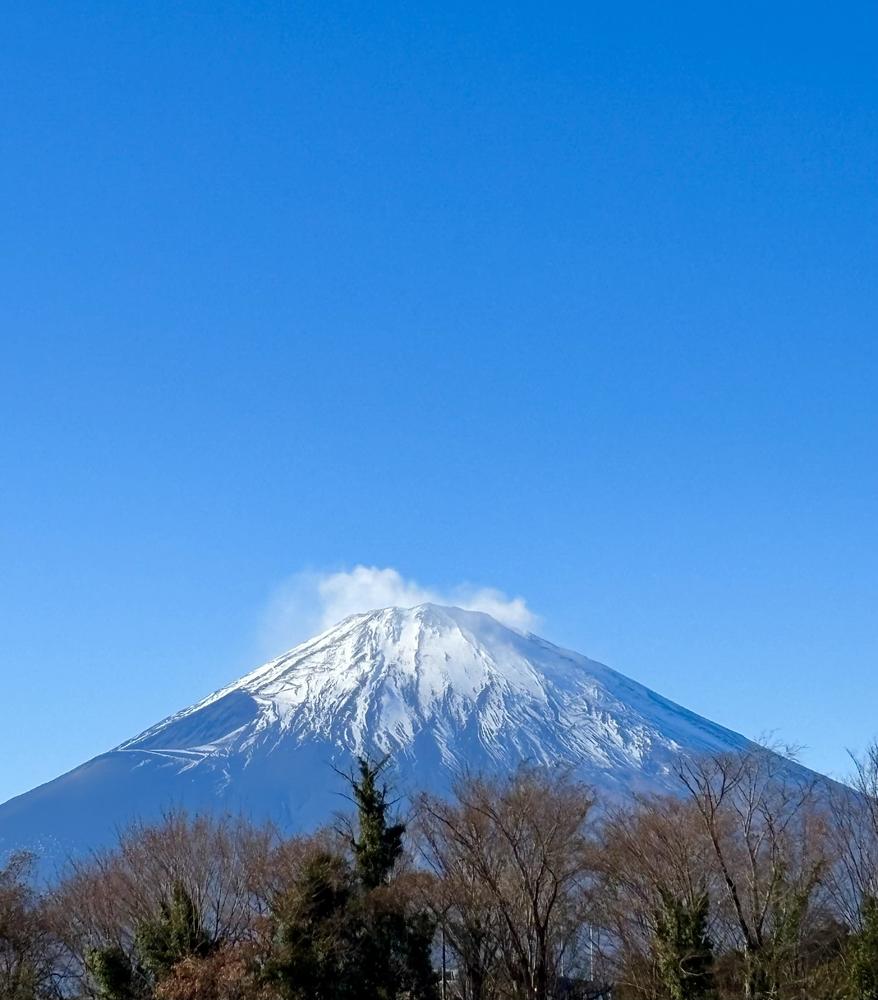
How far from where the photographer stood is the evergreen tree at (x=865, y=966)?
108 feet

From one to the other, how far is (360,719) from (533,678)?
94.2 feet

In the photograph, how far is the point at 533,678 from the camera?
198625 mm

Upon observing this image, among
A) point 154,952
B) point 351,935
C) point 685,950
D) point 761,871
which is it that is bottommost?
point 685,950

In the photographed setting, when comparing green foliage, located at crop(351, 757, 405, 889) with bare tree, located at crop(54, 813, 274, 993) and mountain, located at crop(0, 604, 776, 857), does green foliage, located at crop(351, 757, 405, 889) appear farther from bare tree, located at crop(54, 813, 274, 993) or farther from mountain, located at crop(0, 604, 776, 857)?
mountain, located at crop(0, 604, 776, 857)

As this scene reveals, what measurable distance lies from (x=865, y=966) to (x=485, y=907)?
12236mm

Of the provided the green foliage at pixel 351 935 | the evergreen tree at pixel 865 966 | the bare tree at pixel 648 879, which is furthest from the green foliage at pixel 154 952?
the evergreen tree at pixel 865 966

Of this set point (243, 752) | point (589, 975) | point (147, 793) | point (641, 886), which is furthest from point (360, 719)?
point (641, 886)

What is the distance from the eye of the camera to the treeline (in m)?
35.0

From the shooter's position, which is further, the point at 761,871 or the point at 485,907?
the point at 485,907

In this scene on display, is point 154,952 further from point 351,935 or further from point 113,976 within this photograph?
point 351,935

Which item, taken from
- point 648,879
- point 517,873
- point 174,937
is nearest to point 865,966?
point 648,879

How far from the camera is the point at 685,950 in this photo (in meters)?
34.8

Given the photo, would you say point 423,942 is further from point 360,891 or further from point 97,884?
point 97,884

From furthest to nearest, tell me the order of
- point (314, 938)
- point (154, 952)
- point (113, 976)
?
point (113, 976), point (154, 952), point (314, 938)
